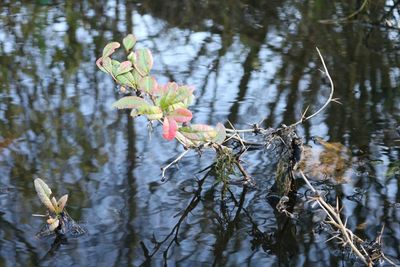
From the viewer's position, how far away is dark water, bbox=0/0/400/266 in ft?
5.92

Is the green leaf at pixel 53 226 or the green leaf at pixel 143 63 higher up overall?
the green leaf at pixel 143 63

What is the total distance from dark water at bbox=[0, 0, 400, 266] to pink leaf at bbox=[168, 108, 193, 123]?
0.42m

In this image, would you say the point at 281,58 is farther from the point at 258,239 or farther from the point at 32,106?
the point at 258,239

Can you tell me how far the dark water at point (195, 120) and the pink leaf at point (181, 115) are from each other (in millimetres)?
417

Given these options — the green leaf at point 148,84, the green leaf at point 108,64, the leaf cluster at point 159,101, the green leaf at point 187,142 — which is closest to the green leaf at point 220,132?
the leaf cluster at point 159,101

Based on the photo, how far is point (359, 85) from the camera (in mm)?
3076

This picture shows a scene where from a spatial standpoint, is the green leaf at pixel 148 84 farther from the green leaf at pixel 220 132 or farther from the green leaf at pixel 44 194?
the green leaf at pixel 44 194

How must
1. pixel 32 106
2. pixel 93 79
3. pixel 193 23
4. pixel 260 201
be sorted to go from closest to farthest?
pixel 260 201, pixel 32 106, pixel 93 79, pixel 193 23

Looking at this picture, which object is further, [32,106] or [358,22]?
[358,22]

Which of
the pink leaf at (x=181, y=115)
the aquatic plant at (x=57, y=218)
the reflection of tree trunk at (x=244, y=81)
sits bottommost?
the reflection of tree trunk at (x=244, y=81)

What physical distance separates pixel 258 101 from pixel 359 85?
582 mm

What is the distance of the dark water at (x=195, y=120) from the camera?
1.80 metres

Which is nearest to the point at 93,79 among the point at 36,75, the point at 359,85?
the point at 36,75

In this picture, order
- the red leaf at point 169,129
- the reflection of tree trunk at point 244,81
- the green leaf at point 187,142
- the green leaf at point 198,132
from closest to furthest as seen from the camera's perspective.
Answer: the red leaf at point 169,129 < the green leaf at point 198,132 < the green leaf at point 187,142 < the reflection of tree trunk at point 244,81
